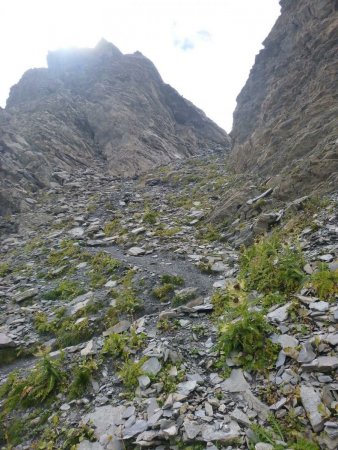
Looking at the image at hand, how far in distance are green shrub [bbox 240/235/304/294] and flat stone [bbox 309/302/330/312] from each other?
50.8 inches

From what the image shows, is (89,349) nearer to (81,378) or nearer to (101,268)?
(81,378)

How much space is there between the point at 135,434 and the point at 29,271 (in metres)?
13.9

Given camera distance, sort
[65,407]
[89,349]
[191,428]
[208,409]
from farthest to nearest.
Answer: [89,349] < [65,407] < [208,409] < [191,428]

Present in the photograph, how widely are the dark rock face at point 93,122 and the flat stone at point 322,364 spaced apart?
2970cm

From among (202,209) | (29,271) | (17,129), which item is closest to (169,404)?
(29,271)

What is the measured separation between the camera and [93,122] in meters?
59.4

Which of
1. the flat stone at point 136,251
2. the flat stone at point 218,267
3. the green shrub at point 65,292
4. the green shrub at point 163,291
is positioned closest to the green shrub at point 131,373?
the green shrub at point 163,291

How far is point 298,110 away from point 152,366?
2478 centimetres

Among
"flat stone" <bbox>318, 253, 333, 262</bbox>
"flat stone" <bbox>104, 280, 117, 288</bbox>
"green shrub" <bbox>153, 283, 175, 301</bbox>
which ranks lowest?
"flat stone" <bbox>318, 253, 333, 262</bbox>

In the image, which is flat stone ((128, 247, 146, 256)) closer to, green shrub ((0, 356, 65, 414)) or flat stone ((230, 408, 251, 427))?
green shrub ((0, 356, 65, 414))

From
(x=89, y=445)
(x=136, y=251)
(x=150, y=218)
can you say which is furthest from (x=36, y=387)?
(x=150, y=218)

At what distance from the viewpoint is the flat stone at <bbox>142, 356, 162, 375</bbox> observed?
8.06 meters

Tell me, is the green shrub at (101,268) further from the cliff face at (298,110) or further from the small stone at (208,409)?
the cliff face at (298,110)

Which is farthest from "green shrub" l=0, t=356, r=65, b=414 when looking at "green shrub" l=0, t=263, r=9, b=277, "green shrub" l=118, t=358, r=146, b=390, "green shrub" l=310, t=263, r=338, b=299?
"green shrub" l=0, t=263, r=9, b=277
